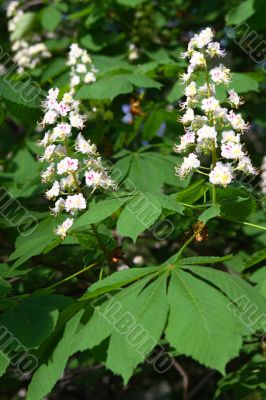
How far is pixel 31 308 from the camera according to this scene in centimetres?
187

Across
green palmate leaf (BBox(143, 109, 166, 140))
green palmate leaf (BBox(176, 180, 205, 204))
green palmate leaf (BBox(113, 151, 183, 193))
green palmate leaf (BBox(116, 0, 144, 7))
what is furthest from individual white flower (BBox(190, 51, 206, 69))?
green palmate leaf (BBox(116, 0, 144, 7))

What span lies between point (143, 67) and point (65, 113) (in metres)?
1.25

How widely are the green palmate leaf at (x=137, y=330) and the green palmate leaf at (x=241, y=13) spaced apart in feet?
7.67

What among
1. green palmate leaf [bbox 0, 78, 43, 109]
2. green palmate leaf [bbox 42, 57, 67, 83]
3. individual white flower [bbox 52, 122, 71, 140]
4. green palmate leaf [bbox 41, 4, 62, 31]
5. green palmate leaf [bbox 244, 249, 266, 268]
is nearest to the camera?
green palmate leaf [bbox 244, 249, 266, 268]

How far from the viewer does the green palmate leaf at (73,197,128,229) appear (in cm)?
186

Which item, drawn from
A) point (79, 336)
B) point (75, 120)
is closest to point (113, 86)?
point (75, 120)

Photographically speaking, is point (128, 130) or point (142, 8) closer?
point (128, 130)

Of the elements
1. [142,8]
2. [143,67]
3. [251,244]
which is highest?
[143,67]

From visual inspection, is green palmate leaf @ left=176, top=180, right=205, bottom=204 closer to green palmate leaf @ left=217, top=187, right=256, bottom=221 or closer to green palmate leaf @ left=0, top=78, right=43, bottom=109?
green palmate leaf @ left=217, top=187, right=256, bottom=221

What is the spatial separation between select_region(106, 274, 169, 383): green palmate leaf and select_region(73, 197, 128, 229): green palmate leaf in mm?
311

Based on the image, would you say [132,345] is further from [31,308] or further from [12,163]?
[12,163]

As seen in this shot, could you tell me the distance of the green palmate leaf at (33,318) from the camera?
173 cm

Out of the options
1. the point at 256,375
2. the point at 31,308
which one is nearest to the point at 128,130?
the point at 256,375

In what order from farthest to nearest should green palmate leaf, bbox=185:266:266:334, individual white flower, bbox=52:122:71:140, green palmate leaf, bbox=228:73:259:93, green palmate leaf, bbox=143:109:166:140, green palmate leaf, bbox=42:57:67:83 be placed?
green palmate leaf, bbox=42:57:67:83, green palmate leaf, bbox=143:109:166:140, green palmate leaf, bbox=228:73:259:93, individual white flower, bbox=52:122:71:140, green palmate leaf, bbox=185:266:266:334
